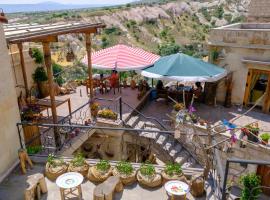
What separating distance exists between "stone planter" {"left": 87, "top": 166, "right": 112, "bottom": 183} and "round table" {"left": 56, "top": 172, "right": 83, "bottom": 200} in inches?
17.1

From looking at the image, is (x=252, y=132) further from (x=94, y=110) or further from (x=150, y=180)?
(x=94, y=110)

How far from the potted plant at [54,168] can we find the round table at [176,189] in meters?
2.74

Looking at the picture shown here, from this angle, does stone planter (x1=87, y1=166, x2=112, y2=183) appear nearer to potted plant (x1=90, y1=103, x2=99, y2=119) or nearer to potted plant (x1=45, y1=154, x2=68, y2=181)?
potted plant (x1=45, y1=154, x2=68, y2=181)

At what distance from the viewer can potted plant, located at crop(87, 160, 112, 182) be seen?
6770 millimetres

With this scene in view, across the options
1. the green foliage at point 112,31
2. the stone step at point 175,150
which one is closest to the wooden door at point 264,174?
the stone step at point 175,150

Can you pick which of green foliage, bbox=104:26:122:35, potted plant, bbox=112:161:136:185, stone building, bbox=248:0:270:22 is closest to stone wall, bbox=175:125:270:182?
potted plant, bbox=112:161:136:185

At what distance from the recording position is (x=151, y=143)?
1157 centimetres

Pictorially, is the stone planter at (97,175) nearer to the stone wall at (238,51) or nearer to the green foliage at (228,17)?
the stone wall at (238,51)

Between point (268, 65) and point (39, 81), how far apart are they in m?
11.5

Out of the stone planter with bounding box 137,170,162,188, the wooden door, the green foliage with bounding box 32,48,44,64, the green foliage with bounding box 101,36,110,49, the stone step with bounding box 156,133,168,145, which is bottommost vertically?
the green foliage with bounding box 101,36,110,49

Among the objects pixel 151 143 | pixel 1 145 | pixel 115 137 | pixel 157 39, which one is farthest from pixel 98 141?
pixel 157 39

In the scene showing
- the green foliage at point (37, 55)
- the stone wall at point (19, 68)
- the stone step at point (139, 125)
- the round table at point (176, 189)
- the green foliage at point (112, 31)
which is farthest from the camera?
the green foliage at point (112, 31)

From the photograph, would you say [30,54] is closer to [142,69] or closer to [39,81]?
[39,81]

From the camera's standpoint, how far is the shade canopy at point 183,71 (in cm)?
1209
